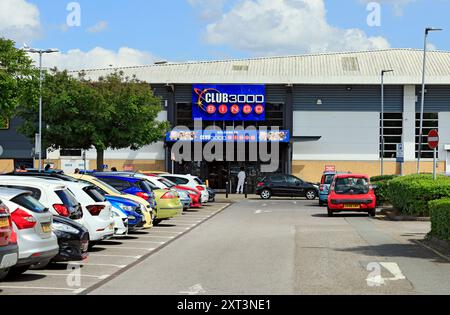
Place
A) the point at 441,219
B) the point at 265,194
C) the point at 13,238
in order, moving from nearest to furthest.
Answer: the point at 13,238 → the point at 441,219 → the point at 265,194

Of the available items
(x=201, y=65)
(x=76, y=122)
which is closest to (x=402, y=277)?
(x=76, y=122)

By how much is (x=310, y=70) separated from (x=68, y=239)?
4500cm

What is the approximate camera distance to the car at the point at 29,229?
10.9m

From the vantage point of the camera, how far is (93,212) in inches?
606

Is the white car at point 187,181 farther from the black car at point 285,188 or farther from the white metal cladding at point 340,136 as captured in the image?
the white metal cladding at point 340,136

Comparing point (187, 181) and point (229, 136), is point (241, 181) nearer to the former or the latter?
point (229, 136)

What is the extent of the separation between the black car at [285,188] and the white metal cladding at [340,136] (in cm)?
828

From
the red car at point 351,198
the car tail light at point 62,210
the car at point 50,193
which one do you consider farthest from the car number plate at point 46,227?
the red car at point 351,198

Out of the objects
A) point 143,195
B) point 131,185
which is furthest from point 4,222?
point 131,185

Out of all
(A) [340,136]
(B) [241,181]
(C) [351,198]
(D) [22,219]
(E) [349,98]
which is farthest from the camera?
(E) [349,98]

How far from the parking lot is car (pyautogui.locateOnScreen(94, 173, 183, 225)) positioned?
1.62m

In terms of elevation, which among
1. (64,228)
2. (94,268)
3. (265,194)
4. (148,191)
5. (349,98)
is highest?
(349,98)

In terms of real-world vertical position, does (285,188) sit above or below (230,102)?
below

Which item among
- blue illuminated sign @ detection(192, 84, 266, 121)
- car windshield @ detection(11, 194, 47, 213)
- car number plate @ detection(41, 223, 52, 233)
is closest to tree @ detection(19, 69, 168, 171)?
blue illuminated sign @ detection(192, 84, 266, 121)
